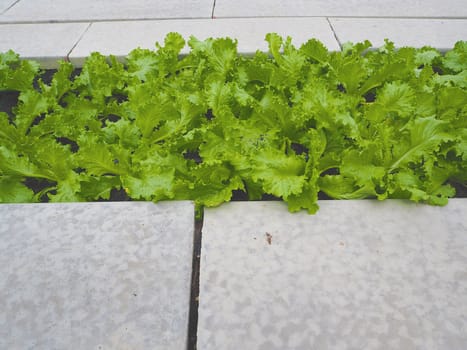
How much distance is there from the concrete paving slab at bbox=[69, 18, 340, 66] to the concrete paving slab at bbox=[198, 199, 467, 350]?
1.58 meters

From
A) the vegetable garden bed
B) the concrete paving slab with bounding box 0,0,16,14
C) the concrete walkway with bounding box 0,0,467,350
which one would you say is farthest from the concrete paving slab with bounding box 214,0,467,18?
the concrete walkway with bounding box 0,0,467,350

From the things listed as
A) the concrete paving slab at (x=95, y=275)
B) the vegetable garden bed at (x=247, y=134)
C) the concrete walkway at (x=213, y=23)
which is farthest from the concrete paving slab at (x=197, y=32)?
the concrete paving slab at (x=95, y=275)

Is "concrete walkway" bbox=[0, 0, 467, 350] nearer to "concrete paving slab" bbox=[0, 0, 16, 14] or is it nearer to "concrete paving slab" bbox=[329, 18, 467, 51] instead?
"concrete paving slab" bbox=[329, 18, 467, 51]

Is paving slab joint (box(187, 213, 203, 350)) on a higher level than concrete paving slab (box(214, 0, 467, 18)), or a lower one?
lower

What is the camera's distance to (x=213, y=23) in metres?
3.21

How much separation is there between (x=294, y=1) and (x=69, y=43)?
209 centimetres

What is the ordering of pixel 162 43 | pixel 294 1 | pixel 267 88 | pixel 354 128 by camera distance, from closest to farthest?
pixel 354 128
pixel 267 88
pixel 162 43
pixel 294 1

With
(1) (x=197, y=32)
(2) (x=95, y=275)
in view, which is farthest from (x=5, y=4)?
(2) (x=95, y=275)

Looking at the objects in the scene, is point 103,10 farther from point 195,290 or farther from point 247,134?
point 195,290

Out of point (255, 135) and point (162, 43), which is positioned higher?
point (162, 43)

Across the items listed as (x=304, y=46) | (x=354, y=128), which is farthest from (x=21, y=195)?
(x=304, y=46)

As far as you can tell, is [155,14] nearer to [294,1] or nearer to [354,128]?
[294,1]

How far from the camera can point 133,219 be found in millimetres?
1549

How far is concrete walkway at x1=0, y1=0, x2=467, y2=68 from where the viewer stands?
9.44 feet
